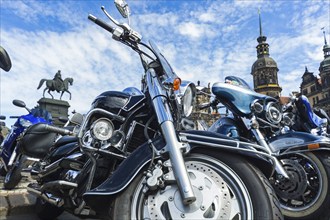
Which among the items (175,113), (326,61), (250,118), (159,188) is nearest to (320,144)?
(250,118)

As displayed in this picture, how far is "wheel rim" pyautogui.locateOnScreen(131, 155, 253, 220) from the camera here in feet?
5.13

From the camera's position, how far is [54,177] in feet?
8.99

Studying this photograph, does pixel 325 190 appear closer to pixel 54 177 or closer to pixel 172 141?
pixel 172 141

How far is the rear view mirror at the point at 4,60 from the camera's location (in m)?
1.99

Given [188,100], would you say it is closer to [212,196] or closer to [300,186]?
[212,196]

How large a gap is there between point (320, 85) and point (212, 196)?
7256 cm

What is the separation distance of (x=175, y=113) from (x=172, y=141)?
32 centimetres

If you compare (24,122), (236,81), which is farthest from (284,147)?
(24,122)

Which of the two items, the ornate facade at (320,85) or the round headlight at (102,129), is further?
the ornate facade at (320,85)

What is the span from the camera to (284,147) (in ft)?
10.6

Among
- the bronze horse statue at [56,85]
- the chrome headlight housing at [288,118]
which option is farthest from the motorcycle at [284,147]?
the bronze horse statue at [56,85]

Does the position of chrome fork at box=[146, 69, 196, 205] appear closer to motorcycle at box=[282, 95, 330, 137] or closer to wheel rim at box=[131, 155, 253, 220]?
wheel rim at box=[131, 155, 253, 220]

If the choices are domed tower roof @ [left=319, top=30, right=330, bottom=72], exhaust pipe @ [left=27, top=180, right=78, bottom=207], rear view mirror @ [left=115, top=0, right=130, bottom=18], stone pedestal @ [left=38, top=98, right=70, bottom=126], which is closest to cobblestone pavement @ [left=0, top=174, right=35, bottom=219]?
exhaust pipe @ [left=27, top=180, right=78, bottom=207]

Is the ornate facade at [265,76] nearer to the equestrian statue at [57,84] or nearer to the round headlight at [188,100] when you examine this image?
the equestrian statue at [57,84]
